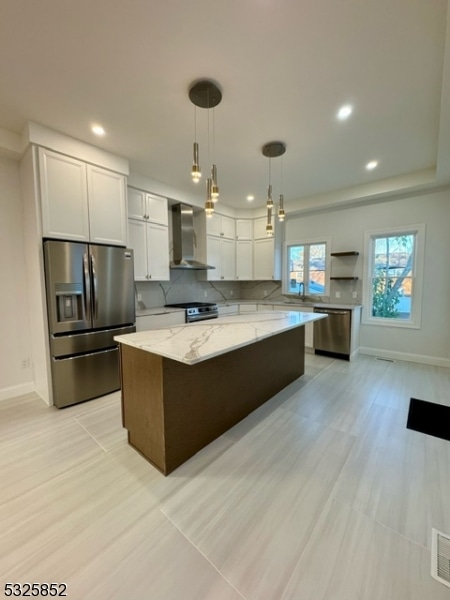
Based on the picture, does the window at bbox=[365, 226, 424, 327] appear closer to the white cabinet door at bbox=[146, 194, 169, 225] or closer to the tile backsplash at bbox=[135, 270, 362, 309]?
the tile backsplash at bbox=[135, 270, 362, 309]

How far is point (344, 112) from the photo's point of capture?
7.85 ft

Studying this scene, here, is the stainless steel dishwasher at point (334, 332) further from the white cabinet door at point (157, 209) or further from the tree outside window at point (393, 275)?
the white cabinet door at point (157, 209)

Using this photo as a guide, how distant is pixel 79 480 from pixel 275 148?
3.68 m

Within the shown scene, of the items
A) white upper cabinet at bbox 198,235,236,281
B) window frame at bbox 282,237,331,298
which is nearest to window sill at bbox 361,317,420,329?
window frame at bbox 282,237,331,298

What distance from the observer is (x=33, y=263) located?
281cm

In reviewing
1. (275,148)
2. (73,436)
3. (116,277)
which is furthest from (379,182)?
(73,436)

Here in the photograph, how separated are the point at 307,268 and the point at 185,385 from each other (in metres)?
4.16

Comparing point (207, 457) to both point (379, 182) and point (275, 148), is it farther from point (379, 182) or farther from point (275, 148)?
point (379, 182)

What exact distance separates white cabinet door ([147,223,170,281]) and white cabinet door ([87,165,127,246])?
2.17ft

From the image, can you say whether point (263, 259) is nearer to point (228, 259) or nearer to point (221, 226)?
point (228, 259)

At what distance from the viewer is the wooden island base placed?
1784mm

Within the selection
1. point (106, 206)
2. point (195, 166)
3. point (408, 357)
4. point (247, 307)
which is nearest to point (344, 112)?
point (195, 166)

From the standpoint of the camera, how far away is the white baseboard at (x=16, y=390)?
9.70ft

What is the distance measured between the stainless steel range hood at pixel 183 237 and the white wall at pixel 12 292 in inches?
83.1
